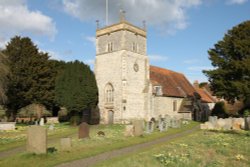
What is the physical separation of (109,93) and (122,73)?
139 inches

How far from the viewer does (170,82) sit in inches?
1817

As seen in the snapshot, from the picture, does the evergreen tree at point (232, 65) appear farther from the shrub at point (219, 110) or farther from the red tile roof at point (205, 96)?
the red tile roof at point (205, 96)

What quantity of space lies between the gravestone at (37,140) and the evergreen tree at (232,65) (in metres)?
24.0

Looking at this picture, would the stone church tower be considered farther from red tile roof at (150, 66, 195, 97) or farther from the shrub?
the shrub

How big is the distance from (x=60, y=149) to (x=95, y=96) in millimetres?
21763

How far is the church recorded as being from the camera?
38.0 metres

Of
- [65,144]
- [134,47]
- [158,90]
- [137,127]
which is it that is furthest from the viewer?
[158,90]

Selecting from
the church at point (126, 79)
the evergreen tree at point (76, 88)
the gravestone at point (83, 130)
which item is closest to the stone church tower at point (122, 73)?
the church at point (126, 79)

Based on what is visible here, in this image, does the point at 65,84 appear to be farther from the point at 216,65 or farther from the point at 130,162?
the point at 130,162

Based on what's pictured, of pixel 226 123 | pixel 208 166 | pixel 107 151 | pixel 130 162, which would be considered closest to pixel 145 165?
pixel 130 162

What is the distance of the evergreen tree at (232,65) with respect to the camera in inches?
1228

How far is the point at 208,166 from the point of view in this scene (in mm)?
10484

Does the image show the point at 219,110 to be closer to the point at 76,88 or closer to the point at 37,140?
the point at 76,88

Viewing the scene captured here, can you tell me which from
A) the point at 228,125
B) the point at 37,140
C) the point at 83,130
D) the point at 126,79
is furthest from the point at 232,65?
the point at 37,140
